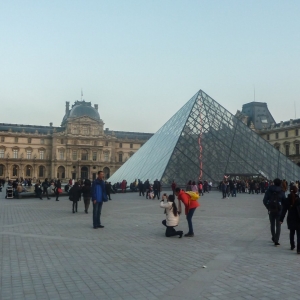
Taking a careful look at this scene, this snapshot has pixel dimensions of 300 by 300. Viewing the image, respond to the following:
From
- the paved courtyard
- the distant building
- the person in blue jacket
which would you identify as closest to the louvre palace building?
the distant building

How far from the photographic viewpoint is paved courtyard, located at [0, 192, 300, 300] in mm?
3910

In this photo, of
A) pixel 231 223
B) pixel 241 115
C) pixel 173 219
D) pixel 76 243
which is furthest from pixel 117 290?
pixel 241 115

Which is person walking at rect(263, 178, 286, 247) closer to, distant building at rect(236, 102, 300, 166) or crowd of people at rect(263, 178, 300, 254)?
crowd of people at rect(263, 178, 300, 254)

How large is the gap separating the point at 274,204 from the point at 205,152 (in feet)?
64.4

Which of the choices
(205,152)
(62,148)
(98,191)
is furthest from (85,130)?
(98,191)

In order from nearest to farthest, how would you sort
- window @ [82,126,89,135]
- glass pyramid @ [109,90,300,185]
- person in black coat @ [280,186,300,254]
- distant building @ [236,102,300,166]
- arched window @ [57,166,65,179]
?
person in black coat @ [280,186,300,254] → glass pyramid @ [109,90,300,185] → distant building @ [236,102,300,166] → arched window @ [57,166,65,179] → window @ [82,126,89,135]

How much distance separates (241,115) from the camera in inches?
2598

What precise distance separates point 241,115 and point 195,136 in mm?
41662

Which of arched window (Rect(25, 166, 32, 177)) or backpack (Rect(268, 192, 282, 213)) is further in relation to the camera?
arched window (Rect(25, 166, 32, 177))

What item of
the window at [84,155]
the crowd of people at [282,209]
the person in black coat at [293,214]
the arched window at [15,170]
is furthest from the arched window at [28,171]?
the person in black coat at [293,214]

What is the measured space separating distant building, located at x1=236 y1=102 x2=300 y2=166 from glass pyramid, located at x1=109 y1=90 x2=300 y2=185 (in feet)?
96.2

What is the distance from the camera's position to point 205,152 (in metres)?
26.2

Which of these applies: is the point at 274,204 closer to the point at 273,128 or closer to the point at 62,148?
the point at 273,128

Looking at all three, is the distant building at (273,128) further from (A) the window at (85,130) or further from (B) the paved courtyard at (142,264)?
(B) the paved courtyard at (142,264)
